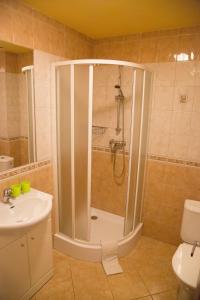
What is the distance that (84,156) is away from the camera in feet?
6.74

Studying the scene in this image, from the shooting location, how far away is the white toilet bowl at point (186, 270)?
5.29 feet

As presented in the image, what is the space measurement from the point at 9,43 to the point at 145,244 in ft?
8.50

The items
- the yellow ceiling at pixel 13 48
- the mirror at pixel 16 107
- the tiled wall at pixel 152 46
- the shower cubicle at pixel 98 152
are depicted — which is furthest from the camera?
the tiled wall at pixel 152 46

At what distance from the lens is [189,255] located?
1872 millimetres

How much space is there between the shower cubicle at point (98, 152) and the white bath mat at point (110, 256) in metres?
0.06

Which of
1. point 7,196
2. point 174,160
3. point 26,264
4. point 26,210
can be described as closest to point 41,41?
point 7,196

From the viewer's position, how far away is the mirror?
72.9 inches

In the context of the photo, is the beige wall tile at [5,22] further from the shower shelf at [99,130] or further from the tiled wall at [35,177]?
the shower shelf at [99,130]

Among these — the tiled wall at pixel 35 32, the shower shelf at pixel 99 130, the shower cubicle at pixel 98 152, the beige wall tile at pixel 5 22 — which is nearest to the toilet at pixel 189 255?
the shower cubicle at pixel 98 152

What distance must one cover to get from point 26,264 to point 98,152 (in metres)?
1.58

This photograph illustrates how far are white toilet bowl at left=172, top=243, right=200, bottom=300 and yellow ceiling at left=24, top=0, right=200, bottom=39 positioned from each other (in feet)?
6.80

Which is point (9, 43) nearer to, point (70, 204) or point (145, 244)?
point (70, 204)

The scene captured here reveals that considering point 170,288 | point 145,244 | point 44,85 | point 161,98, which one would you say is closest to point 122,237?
point 145,244

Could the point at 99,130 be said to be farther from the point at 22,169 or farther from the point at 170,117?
the point at 22,169
